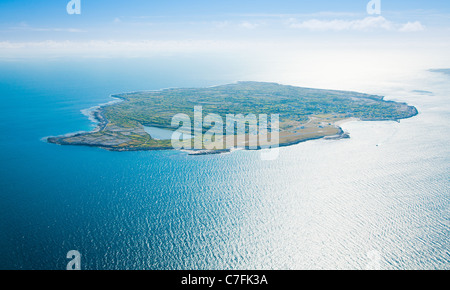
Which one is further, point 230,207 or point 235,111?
point 235,111

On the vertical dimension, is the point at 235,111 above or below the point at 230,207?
above

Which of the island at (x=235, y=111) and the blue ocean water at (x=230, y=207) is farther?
the island at (x=235, y=111)

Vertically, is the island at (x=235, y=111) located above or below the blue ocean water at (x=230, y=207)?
above

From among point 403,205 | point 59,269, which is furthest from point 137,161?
point 403,205
